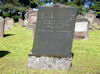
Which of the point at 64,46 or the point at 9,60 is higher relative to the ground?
the point at 64,46

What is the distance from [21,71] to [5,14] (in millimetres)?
39471

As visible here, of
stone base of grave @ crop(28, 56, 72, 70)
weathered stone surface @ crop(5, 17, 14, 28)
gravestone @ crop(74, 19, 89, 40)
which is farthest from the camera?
weathered stone surface @ crop(5, 17, 14, 28)

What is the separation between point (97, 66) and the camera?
4664 mm

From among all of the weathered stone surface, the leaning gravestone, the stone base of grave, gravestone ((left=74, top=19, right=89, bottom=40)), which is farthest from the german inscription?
the weathered stone surface

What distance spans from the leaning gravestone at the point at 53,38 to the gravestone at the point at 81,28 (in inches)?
236

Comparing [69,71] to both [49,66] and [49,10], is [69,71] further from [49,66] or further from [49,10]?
[49,10]

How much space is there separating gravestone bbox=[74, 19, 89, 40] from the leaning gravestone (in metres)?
6.00

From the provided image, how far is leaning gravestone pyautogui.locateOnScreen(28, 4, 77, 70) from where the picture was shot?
4.34m

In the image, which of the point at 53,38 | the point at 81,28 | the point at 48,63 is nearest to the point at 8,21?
the point at 81,28

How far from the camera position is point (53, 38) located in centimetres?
444

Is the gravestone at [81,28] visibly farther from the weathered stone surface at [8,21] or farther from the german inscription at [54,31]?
the weathered stone surface at [8,21]

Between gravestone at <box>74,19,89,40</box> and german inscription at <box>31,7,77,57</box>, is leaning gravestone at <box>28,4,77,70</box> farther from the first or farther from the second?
gravestone at <box>74,19,89,40</box>

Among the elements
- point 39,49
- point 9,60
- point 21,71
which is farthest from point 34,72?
point 9,60

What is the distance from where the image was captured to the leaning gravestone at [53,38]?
434cm
